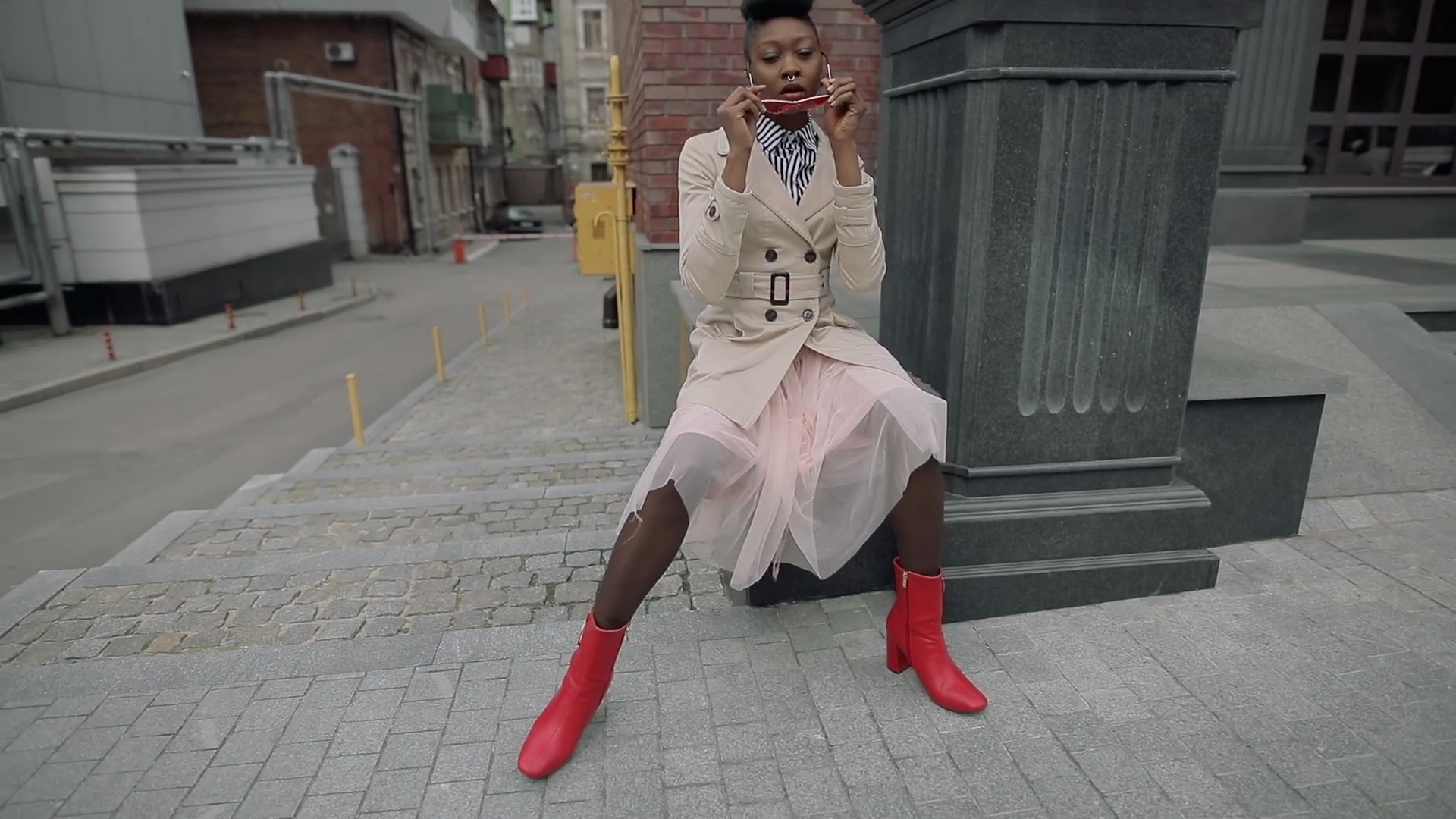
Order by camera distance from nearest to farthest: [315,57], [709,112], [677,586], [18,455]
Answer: [677,586] < [709,112] < [18,455] < [315,57]

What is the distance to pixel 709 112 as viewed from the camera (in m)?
6.48

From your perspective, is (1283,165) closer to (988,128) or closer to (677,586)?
(988,128)

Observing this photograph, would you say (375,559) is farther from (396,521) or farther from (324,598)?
(396,521)

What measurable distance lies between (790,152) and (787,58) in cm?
30

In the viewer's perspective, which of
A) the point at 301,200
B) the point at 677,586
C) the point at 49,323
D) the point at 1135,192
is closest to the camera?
the point at 1135,192

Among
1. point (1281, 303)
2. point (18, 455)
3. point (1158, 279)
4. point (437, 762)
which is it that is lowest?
point (18, 455)

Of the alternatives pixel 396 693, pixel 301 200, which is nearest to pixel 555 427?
pixel 396 693

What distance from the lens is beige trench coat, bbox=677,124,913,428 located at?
248cm

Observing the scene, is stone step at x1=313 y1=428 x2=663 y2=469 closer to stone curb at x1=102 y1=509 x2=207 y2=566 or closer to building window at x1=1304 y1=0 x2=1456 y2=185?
stone curb at x1=102 y1=509 x2=207 y2=566

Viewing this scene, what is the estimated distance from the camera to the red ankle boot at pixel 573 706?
222 cm

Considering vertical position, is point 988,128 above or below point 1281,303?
above

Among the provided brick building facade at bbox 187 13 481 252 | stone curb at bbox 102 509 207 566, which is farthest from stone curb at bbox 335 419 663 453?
brick building facade at bbox 187 13 481 252

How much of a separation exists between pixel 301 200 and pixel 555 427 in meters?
14.0

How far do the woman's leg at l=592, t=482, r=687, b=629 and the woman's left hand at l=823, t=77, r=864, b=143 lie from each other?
1109mm
